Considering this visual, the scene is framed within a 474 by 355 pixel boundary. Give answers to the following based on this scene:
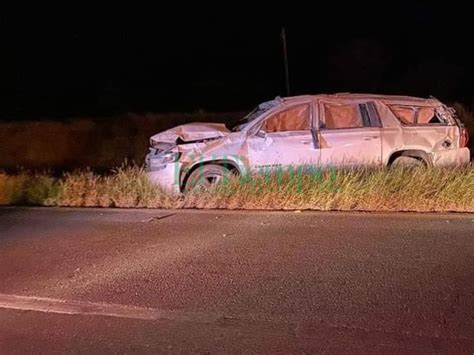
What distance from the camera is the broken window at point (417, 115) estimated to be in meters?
11.1

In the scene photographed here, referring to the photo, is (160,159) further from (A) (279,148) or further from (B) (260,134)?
(A) (279,148)

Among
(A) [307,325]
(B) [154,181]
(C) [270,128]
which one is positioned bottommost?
(A) [307,325]

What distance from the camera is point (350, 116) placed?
36.3 feet

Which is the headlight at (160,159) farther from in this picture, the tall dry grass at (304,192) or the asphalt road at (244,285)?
the asphalt road at (244,285)

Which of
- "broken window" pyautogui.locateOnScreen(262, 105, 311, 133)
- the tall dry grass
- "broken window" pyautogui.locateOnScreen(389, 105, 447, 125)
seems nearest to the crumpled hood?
the tall dry grass

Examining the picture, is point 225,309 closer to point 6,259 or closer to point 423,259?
point 423,259

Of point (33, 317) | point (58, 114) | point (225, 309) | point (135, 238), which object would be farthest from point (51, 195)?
point (58, 114)

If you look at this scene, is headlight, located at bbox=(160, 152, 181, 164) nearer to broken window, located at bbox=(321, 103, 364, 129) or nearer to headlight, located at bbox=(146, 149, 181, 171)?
headlight, located at bbox=(146, 149, 181, 171)

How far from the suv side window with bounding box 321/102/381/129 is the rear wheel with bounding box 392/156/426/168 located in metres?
0.67

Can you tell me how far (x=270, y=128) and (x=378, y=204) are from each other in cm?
272

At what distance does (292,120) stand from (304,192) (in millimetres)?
1998

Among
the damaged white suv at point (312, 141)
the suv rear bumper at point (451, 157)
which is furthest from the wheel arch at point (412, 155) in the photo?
the suv rear bumper at point (451, 157)

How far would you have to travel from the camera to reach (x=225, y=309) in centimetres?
552

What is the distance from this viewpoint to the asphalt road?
4957mm
